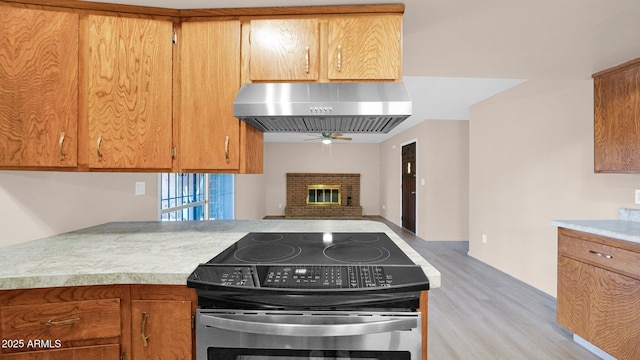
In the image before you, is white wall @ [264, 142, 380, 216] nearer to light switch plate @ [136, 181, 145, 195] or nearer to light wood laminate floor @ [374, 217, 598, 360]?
light wood laminate floor @ [374, 217, 598, 360]

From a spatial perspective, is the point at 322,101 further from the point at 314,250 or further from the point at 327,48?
the point at 314,250

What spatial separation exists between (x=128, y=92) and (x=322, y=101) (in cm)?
100

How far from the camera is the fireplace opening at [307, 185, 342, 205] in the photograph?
868 centimetres

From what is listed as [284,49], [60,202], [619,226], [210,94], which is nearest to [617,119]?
[619,226]

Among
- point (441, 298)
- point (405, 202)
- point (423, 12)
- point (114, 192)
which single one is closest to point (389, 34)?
point (423, 12)

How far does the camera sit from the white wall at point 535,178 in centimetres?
261

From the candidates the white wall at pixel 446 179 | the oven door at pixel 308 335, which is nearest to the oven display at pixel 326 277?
the oven door at pixel 308 335

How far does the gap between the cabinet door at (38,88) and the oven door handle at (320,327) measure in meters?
1.22

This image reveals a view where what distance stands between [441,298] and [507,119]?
7.90ft

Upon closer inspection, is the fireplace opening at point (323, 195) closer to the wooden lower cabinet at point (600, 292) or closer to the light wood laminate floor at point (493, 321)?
the light wood laminate floor at point (493, 321)

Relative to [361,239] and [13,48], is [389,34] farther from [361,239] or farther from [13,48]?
[13,48]

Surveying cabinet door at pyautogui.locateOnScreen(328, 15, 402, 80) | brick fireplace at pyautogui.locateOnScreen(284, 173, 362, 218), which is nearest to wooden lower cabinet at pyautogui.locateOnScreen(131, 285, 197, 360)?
cabinet door at pyautogui.locateOnScreen(328, 15, 402, 80)

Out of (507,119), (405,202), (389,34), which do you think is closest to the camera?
(389,34)

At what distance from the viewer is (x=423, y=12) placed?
1505 millimetres
